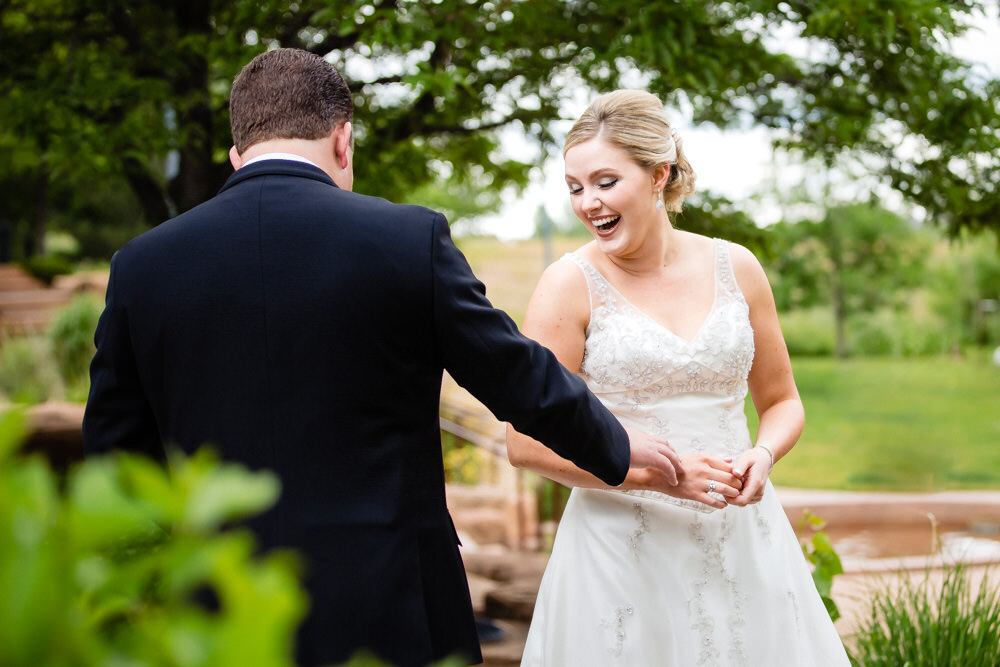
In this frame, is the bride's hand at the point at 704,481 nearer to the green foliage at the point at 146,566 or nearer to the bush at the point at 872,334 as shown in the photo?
the green foliage at the point at 146,566

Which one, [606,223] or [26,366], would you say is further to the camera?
[26,366]

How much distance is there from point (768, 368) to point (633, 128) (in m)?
0.86

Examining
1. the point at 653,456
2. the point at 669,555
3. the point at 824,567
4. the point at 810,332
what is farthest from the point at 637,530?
the point at 810,332

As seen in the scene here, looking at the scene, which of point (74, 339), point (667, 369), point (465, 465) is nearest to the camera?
point (667, 369)

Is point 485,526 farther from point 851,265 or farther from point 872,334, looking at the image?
point 872,334

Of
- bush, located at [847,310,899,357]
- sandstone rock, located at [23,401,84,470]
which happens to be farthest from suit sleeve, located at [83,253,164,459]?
bush, located at [847,310,899,357]

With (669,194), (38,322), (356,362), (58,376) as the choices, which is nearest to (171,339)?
(356,362)

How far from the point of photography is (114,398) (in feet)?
6.76

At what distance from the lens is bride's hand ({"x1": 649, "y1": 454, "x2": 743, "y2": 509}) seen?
96.7 inches

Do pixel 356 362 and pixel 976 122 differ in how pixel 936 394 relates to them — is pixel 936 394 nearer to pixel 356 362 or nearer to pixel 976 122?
pixel 976 122

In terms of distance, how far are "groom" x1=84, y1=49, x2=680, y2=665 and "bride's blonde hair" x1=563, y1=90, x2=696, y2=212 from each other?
832mm

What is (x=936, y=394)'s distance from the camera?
25.0 metres

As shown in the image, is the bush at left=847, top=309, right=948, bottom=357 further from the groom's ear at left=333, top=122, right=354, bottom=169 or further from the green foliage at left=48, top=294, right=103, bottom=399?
the groom's ear at left=333, top=122, right=354, bottom=169

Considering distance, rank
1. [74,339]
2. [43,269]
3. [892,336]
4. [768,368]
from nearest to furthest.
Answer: [768,368] < [74,339] < [43,269] < [892,336]
